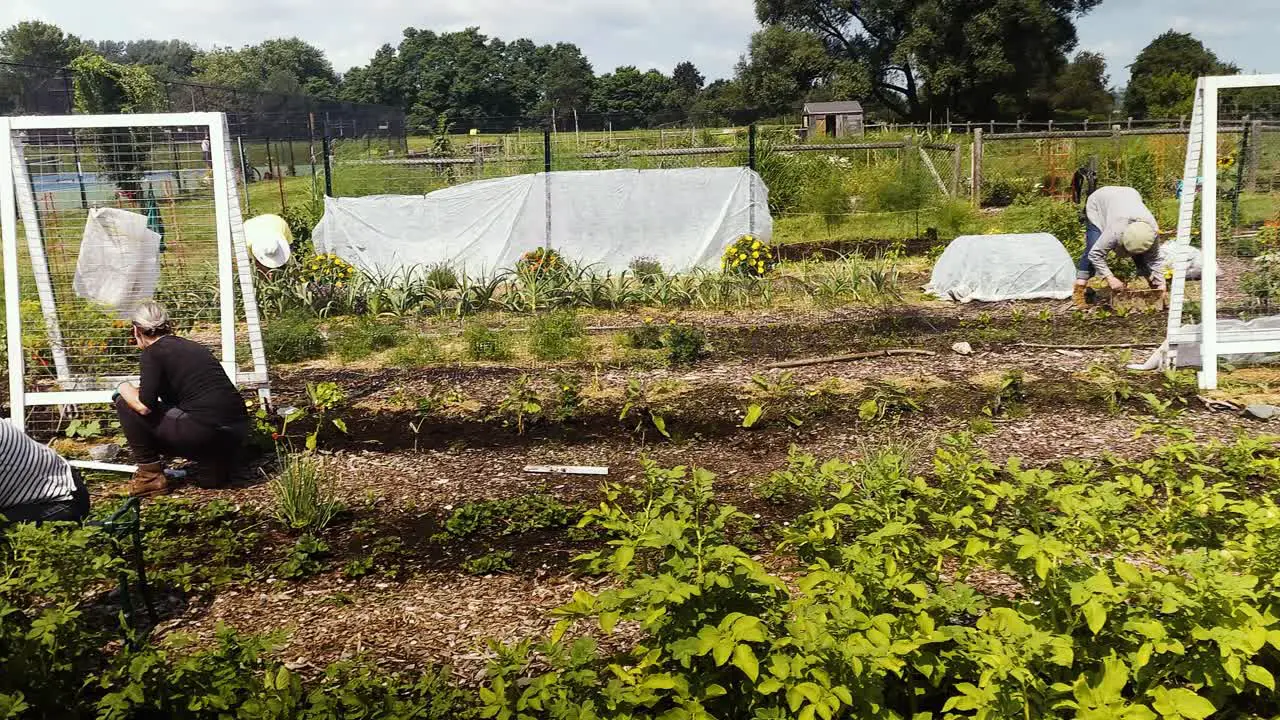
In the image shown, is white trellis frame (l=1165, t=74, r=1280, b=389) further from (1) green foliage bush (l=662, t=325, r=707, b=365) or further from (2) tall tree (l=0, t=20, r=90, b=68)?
(2) tall tree (l=0, t=20, r=90, b=68)

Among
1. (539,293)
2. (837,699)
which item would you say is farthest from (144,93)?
(837,699)

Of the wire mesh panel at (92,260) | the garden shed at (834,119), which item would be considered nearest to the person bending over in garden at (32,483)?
the wire mesh panel at (92,260)

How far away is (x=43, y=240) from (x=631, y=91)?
89618mm

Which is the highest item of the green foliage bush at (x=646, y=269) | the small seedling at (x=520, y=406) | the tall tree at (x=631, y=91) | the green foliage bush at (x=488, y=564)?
the tall tree at (x=631, y=91)

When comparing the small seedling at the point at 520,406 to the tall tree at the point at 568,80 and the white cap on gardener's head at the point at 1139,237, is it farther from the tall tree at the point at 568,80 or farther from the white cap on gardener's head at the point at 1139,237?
the tall tree at the point at 568,80

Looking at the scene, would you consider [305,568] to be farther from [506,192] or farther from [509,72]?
[509,72]

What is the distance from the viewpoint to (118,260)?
6715mm

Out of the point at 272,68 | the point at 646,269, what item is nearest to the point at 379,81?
the point at 272,68

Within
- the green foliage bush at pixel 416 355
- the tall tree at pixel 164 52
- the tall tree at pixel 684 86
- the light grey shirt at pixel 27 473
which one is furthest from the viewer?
the tall tree at pixel 164 52

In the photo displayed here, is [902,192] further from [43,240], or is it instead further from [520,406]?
[43,240]

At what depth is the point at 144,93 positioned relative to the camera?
28656 millimetres

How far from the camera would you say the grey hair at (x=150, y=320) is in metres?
4.90

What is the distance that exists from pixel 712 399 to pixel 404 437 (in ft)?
6.80

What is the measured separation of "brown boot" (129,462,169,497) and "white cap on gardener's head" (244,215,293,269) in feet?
18.2
